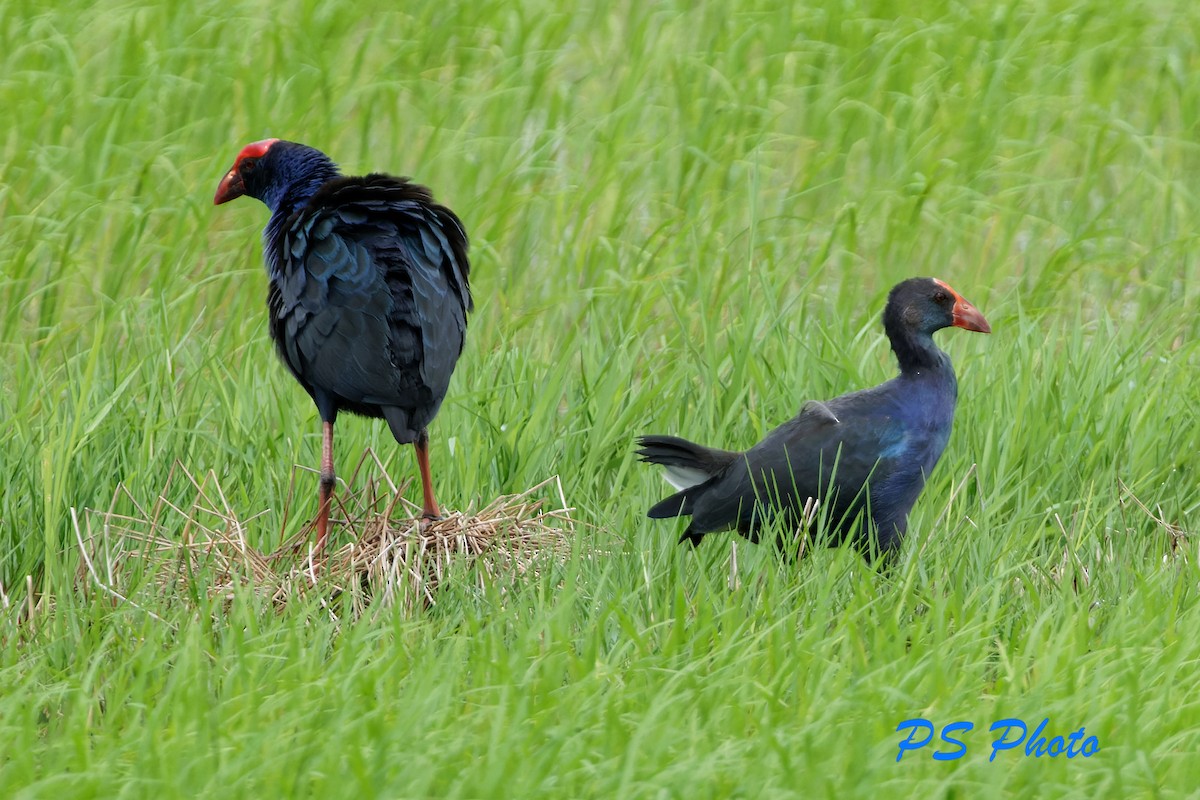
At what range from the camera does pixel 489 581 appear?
3768mm

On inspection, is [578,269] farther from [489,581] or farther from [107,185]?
[489,581]

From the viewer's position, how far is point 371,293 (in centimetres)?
395

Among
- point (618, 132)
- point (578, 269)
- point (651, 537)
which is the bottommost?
point (651, 537)

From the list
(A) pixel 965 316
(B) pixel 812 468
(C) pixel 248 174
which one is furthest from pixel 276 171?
(A) pixel 965 316

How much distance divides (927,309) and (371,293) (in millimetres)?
1606

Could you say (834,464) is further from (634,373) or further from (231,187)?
(231,187)

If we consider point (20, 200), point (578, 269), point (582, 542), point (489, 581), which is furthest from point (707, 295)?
point (20, 200)

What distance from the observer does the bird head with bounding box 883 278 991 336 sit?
175 inches

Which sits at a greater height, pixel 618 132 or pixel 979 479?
pixel 618 132

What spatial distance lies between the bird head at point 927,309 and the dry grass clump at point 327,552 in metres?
1.09

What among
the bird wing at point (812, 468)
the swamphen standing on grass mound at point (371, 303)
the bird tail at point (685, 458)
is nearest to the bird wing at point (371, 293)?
the swamphen standing on grass mound at point (371, 303)

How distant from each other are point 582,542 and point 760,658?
817 millimetres

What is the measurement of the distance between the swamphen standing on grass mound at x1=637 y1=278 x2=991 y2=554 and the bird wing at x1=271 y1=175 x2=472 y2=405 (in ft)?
2.35

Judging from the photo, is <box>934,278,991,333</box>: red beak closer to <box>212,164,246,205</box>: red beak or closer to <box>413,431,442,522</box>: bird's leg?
<box>413,431,442,522</box>: bird's leg
